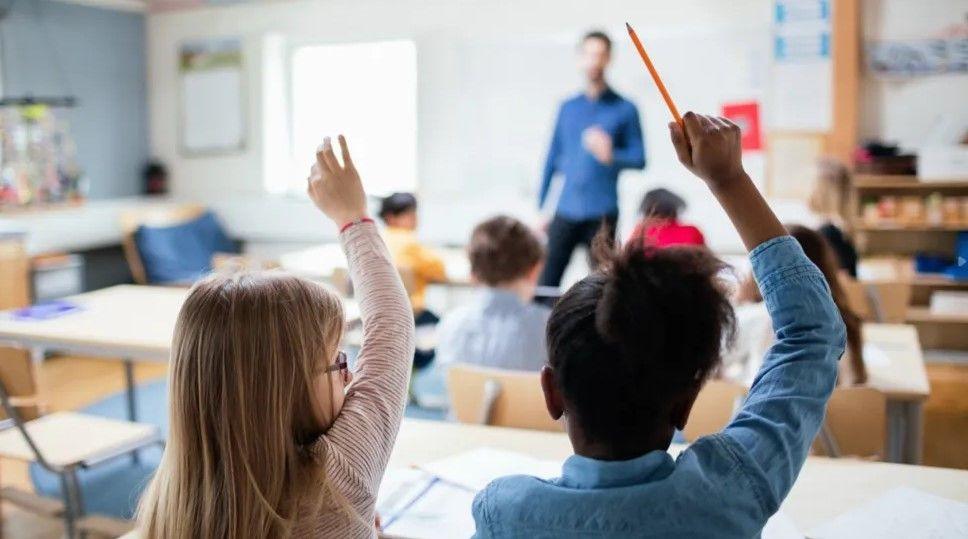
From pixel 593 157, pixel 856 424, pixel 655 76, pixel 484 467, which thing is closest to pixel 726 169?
pixel 655 76

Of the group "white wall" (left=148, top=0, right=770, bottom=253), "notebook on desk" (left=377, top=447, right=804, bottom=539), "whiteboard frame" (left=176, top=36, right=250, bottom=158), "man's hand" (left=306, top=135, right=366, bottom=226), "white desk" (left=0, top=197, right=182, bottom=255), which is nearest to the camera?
"man's hand" (left=306, top=135, right=366, bottom=226)

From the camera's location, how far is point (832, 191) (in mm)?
5230

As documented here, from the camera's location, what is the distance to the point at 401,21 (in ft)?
20.3

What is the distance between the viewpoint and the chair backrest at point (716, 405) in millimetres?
1989

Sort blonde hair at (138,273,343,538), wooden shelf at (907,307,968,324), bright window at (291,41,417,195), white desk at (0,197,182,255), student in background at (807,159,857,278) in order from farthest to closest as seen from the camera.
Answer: bright window at (291,41,417,195), white desk at (0,197,182,255), student in background at (807,159,857,278), wooden shelf at (907,307,968,324), blonde hair at (138,273,343,538)

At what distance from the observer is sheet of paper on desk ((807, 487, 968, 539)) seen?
1400 millimetres

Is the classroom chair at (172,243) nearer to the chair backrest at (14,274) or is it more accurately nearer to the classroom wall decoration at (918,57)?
the chair backrest at (14,274)

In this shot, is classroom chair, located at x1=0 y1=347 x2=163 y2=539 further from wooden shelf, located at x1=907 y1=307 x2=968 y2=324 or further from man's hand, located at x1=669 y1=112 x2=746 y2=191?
wooden shelf, located at x1=907 y1=307 x2=968 y2=324

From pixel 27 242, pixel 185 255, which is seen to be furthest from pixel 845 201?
pixel 27 242

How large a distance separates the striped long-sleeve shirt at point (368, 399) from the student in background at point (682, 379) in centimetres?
32

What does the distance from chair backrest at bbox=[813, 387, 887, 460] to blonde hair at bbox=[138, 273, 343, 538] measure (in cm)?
127

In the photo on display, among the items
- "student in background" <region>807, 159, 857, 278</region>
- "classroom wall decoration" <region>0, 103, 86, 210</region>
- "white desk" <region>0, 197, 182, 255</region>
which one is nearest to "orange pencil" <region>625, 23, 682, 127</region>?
"student in background" <region>807, 159, 857, 278</region>

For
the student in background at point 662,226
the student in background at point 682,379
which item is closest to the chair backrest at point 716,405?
the student in background at point 662,226

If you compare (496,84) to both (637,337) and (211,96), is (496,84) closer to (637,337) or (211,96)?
(211,96)
